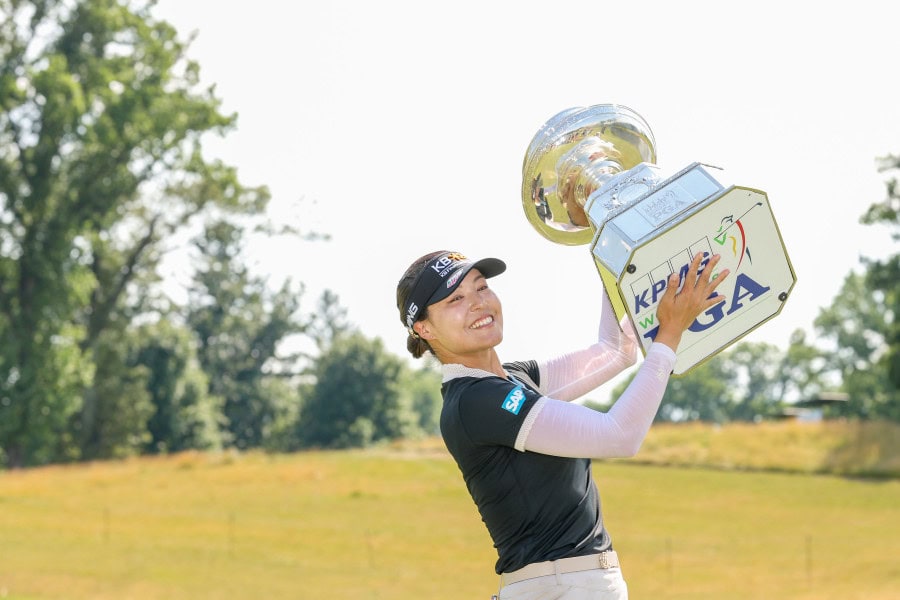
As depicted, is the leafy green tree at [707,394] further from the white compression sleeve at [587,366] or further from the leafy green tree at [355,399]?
the white compression sleeve at [587,366]

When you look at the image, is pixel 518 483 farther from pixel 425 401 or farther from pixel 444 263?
pixel 425 401

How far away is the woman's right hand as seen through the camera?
3.43 metres

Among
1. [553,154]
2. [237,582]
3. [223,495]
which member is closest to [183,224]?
[223,495]

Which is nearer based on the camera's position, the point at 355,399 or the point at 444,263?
the point at 444,263

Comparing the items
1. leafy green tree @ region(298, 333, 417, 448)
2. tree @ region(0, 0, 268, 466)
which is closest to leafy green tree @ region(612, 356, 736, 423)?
leafy green tree @ region(298, 333, 417, 448)

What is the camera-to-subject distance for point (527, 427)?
138 inches

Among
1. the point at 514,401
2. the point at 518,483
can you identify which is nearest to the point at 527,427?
the point at 514,401

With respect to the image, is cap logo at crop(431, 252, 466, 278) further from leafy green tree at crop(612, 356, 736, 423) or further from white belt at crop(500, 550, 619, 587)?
leafy green tree at crop(612, 356, 736, 423)

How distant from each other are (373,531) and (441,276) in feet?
108

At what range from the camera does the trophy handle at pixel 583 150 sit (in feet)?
13.4

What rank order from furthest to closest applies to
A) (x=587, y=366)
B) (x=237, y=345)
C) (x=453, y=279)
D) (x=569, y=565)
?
(x=237, y=345) < (x=587, y=366) < (x=453, y=279) < (x=569, y=565)

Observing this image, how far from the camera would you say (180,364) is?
6588 cm

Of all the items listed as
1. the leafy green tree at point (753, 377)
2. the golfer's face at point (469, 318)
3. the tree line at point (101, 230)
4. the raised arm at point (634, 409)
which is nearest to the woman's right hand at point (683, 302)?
the raised arm at point (634, 409)

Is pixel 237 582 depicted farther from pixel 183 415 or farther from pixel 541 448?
pixel 183 415
